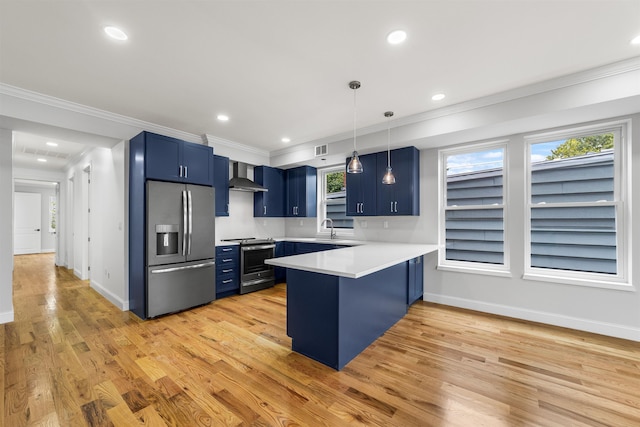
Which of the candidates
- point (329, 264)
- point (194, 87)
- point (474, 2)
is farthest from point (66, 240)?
point (474, 2)

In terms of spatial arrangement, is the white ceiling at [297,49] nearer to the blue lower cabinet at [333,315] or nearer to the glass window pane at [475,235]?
the glass window pane at [475,235]

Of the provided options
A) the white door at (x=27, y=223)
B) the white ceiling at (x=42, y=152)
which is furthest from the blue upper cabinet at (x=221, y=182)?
the white door at (x=27, y=223)

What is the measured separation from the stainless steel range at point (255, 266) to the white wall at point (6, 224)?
277 cm

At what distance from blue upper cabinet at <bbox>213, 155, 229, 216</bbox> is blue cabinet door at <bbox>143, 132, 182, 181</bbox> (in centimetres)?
94

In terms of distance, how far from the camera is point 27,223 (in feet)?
31.6

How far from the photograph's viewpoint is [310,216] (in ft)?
18.8

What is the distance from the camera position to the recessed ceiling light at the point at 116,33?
6.64 ft

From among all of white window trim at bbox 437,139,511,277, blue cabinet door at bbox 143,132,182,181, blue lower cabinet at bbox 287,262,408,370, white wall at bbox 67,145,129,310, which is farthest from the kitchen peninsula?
white wall at bbox 67,145,129,310

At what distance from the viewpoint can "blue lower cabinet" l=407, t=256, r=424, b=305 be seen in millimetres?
3766

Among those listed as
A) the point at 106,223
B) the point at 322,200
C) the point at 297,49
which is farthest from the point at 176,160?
the point at 322,200

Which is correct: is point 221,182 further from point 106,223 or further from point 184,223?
point 106,223

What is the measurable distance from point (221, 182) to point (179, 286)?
6.29 feet

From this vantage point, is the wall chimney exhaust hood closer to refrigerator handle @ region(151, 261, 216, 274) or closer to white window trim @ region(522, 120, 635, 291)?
refrigerator handle @ region(151, 261, 216, 274)

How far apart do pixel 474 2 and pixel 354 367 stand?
116 inches
